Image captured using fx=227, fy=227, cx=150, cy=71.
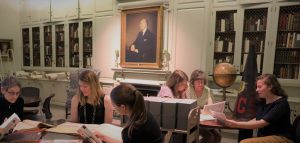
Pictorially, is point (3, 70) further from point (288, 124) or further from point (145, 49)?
point (288, 124)

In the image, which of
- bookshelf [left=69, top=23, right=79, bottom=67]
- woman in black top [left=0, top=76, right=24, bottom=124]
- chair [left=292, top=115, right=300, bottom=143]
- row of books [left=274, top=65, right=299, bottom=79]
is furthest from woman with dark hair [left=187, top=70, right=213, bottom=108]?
bookshelf [left=69, top=23, right=79, bottom=67]

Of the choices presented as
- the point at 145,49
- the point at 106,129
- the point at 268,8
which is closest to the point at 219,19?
the point at 268,8

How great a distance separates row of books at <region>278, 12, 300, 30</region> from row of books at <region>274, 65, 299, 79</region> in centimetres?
57

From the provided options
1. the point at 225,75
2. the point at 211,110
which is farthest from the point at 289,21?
the point at 211,110

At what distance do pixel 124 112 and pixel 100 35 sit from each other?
3769mm

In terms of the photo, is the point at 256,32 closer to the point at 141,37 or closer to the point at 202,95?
the point at 202,95

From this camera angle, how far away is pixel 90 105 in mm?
2070

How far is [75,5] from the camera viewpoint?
5.28m

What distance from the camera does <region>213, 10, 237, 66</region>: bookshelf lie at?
3678 mm

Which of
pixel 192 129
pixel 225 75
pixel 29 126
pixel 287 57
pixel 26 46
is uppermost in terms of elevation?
pixel 26 46

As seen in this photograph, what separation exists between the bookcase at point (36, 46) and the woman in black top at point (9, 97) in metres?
4.38

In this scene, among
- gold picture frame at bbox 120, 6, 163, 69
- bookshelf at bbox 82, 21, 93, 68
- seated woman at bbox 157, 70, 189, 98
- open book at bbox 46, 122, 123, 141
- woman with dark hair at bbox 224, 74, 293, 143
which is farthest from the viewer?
bookshelf at bbox 82, 21, 93, 68

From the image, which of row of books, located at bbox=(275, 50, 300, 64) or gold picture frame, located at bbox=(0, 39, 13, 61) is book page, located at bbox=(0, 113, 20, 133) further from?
gold picture frame, located at bbox=(0, 39, 13, 61)

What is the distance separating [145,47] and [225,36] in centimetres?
147
